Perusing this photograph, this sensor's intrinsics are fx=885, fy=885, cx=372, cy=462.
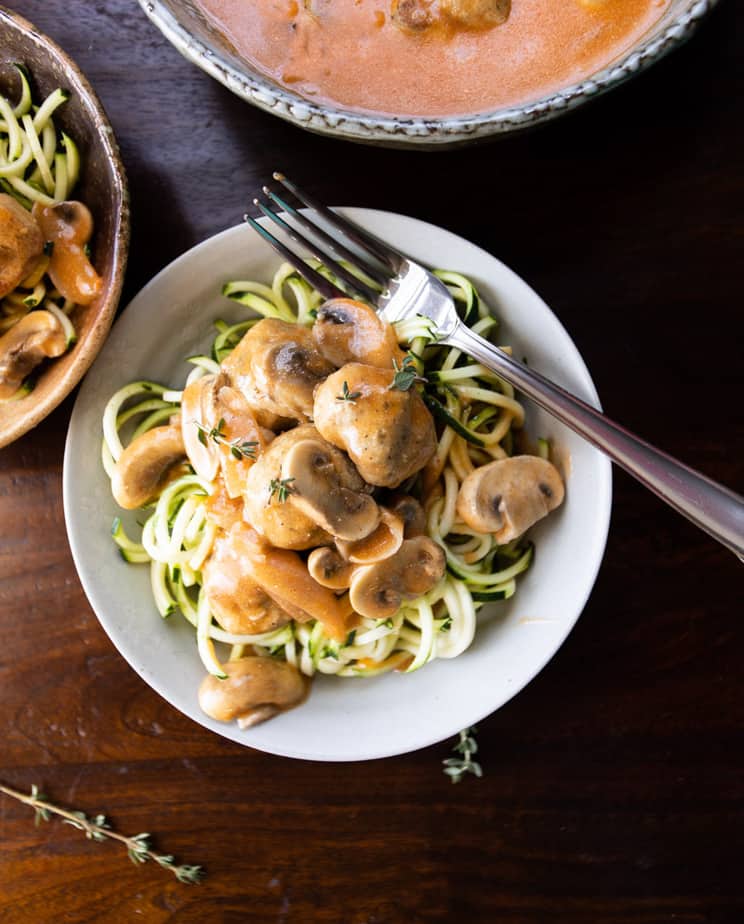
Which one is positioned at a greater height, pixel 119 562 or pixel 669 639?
pixel 669 639

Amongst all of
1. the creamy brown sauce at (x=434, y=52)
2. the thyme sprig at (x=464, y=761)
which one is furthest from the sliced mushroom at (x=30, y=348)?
the thyme sprig at (x=464, y=761)

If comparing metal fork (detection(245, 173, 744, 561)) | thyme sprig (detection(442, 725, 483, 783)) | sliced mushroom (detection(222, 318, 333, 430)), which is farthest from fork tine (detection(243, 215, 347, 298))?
thyme sprig (detection(442, 725, 483, 783))

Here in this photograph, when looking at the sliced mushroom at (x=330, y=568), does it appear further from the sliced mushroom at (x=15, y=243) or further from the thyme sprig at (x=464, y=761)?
the sliced mushroom at (x=15, y=243)

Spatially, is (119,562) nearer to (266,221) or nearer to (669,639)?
(266,221)

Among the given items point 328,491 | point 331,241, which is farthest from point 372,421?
point 331,241

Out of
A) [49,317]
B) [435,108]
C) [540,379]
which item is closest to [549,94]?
[435,108]

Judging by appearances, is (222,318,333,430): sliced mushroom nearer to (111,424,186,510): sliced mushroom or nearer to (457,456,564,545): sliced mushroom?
(111,424,186,510): sliced mushroom
